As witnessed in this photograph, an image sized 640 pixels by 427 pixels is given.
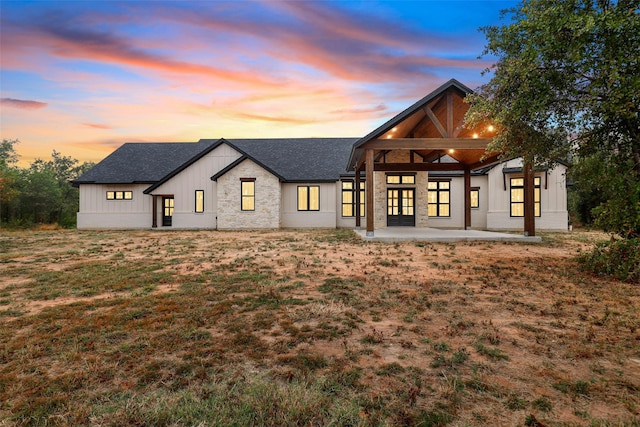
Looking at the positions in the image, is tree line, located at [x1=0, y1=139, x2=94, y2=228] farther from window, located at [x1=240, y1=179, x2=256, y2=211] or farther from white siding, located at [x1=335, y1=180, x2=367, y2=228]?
white siding, located at [x1=335, y1=180, x2=367, y2=228]

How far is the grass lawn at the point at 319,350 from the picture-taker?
210 cm

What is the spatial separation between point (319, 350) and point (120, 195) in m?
23.5

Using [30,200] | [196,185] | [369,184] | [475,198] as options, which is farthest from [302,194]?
[30,200]

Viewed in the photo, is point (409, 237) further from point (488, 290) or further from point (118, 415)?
point (118, 415)

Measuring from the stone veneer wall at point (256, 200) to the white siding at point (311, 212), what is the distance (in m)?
1.32

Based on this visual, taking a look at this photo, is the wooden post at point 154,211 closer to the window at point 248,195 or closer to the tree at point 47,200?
the window at point 248,195

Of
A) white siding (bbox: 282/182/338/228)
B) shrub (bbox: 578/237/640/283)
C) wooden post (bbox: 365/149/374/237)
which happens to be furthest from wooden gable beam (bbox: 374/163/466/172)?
shrub (bbox: 578/237/640/283)

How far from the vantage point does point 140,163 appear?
2327 cm

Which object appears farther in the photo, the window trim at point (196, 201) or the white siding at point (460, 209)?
the white siding at point (460, 209)

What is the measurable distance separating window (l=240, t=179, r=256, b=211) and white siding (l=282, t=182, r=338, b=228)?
2157 millimetres

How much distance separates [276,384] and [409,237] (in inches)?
432

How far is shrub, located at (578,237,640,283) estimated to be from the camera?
19.4 ft

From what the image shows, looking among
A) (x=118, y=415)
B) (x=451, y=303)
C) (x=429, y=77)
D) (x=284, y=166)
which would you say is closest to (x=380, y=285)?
(x=451, y=303)

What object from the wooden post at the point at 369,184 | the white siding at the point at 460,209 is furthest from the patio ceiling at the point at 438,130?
the white siding at the point at 460,209
